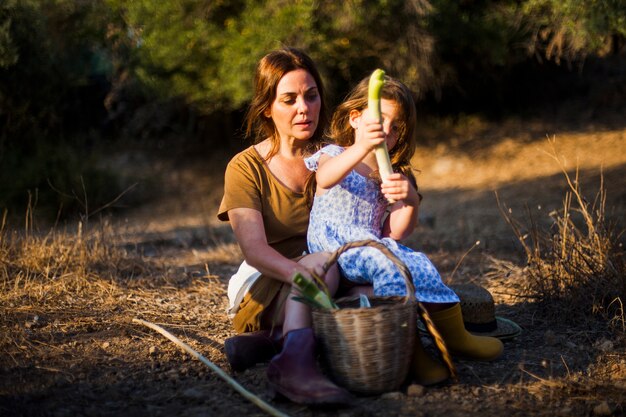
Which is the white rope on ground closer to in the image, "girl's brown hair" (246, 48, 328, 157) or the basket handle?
the basket handle

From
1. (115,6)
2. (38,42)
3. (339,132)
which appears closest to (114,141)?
(115,6)

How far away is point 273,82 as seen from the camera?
2.99 meters

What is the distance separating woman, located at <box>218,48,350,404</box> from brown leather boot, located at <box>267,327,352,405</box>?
0.65 ft

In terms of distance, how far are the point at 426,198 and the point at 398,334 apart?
6323 mm

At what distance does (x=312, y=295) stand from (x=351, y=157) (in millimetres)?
513

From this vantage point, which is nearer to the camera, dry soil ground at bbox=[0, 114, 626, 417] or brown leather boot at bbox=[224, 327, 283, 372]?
dry soil ground at bbox=[0, 114, 626, 417]

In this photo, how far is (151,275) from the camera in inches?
179

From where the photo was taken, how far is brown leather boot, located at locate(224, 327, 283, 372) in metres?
2.79

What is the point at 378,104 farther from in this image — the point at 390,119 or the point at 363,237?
the point at 363,237

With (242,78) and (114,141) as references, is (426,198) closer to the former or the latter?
(242,78)

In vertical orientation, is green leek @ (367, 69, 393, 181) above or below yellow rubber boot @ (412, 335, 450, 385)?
above

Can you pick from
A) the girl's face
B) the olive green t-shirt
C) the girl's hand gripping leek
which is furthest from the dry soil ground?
the girl's face

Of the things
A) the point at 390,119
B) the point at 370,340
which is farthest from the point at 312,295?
the point at 390,119

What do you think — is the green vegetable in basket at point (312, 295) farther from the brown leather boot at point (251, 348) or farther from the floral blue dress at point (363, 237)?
the brown leather boot at point (251, 348)
